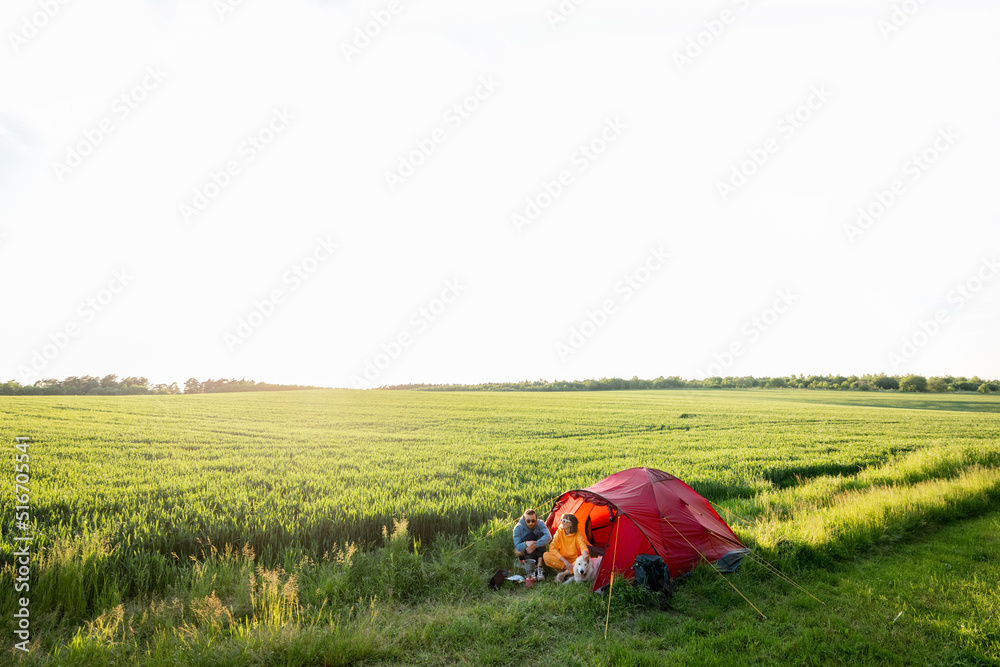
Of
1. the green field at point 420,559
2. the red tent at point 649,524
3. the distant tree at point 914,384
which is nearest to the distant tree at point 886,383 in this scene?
the distant tree at point 914,384

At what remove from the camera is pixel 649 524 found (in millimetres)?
8547

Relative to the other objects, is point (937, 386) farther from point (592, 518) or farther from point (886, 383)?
point (592, 518)

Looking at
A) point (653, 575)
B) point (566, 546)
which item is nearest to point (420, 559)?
point (566, 546)

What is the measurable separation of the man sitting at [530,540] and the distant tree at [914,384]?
370 feet

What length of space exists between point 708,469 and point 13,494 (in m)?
19.6

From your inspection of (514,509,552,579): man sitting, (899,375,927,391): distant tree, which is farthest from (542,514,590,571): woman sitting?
(899,375,927,391): distant tree

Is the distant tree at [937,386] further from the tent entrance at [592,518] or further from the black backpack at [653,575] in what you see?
the black backpack at [653,575]

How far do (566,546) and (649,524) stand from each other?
1608 mm

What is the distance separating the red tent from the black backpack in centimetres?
45

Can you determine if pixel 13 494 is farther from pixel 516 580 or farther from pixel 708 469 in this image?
pixel 708 469

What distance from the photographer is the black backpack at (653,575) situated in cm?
750

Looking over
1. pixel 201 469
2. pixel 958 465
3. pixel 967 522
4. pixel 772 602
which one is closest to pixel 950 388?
pixel 958 465

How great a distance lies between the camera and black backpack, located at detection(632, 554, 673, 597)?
24.6ft

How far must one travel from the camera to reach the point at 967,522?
11.0 meters
